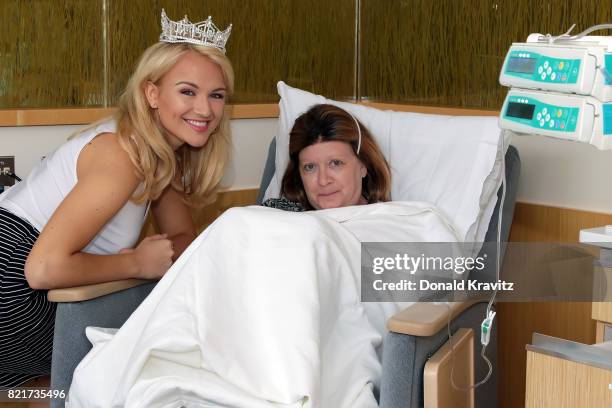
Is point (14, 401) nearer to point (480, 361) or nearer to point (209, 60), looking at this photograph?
point (209, 60)

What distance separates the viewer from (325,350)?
1.91 m

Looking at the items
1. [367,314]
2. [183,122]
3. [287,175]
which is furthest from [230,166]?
[367,314]

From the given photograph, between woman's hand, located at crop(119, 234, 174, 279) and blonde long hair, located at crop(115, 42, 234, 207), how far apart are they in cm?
13

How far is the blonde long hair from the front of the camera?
2250mm

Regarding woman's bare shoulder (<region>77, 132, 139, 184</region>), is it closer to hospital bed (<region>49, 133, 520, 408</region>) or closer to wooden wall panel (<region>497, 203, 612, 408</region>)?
hospital bed (<region>49, 133, 520, 408</region>)

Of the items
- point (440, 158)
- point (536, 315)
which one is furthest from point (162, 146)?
point (536, 315)

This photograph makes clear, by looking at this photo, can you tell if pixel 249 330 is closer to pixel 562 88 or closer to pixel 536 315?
pixel 562 88

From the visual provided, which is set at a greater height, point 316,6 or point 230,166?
point 316,6

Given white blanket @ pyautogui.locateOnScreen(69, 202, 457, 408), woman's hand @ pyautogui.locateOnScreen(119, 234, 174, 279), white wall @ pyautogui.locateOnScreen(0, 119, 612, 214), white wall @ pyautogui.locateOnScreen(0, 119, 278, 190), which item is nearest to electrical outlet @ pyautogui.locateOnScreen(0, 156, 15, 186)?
white wall @ pyautogui.locateOnScreen(0, 119, 612, 214)

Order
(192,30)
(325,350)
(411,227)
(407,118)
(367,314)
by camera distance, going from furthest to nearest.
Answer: (407,118) → (192,30) → (411,227) → (367,314) → (325,350)

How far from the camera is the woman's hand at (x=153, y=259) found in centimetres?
221

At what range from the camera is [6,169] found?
2555 millimetres

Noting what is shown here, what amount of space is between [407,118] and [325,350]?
927mm

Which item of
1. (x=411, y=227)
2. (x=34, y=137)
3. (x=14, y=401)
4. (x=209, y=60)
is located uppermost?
(x=209, y=60)
